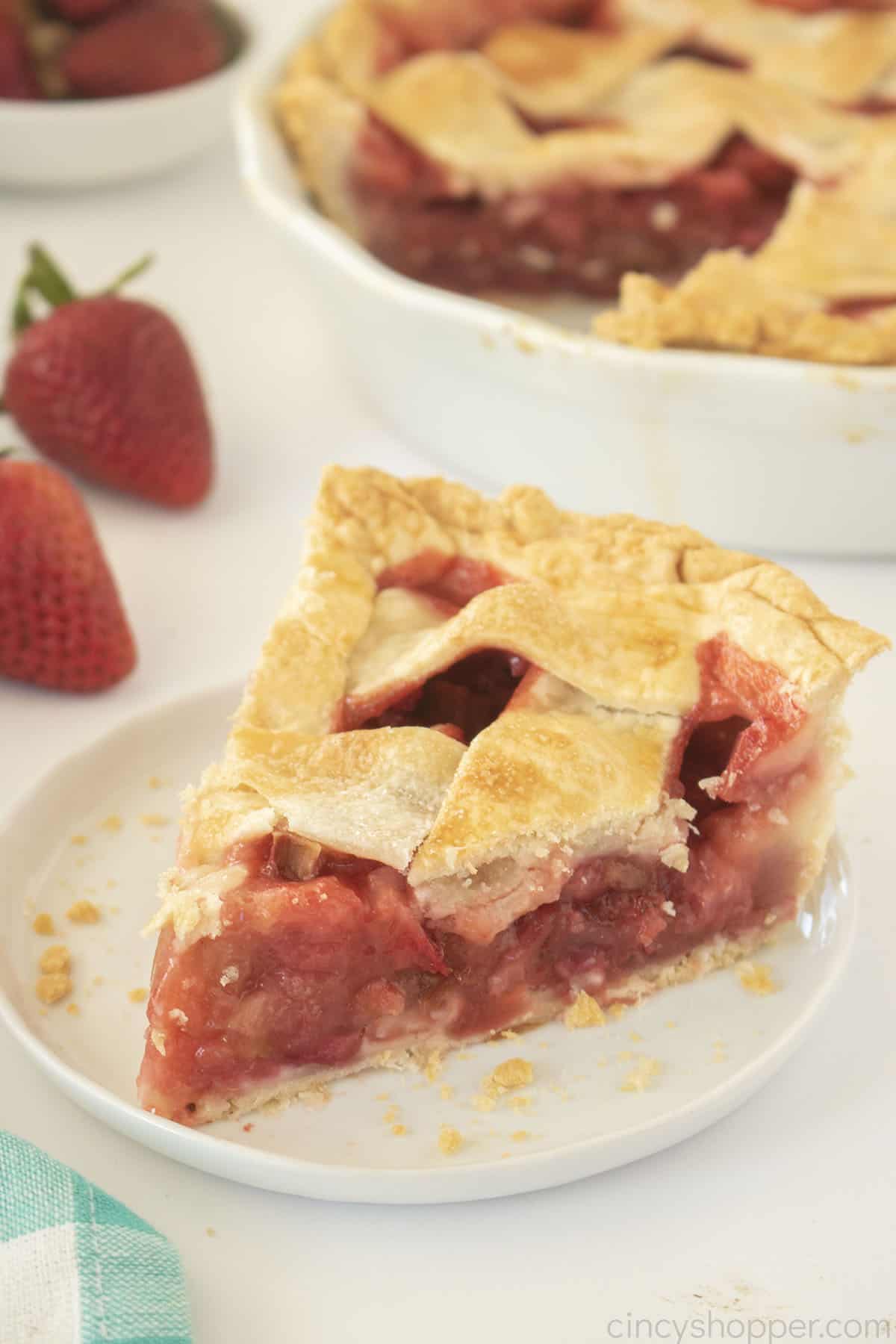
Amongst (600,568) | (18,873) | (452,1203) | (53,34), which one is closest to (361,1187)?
(452,1203)

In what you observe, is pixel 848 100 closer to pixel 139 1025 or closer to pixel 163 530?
pixel 163 530

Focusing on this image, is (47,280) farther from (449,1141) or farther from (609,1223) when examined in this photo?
(609,1223)

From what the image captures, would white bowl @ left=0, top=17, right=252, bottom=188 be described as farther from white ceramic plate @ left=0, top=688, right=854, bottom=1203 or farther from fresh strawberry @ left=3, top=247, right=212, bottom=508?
white ceramic plate @ left=0, top=688, right=854, bottom=1203

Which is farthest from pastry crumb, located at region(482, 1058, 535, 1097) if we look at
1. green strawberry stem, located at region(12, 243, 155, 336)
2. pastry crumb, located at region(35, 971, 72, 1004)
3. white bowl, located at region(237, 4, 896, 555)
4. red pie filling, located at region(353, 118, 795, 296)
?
red pie filling, located at region(353, 118, 795, 296)

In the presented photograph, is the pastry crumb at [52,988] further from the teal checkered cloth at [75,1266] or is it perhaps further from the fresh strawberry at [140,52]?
the fresh strawberry at [140,52]

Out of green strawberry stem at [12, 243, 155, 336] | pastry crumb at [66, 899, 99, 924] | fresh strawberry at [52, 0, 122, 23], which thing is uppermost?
fresh strawberry at [52, 0, 122, 23]

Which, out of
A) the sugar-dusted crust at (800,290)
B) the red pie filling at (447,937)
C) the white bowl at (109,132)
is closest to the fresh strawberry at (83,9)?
the white bowl at (109,132)
